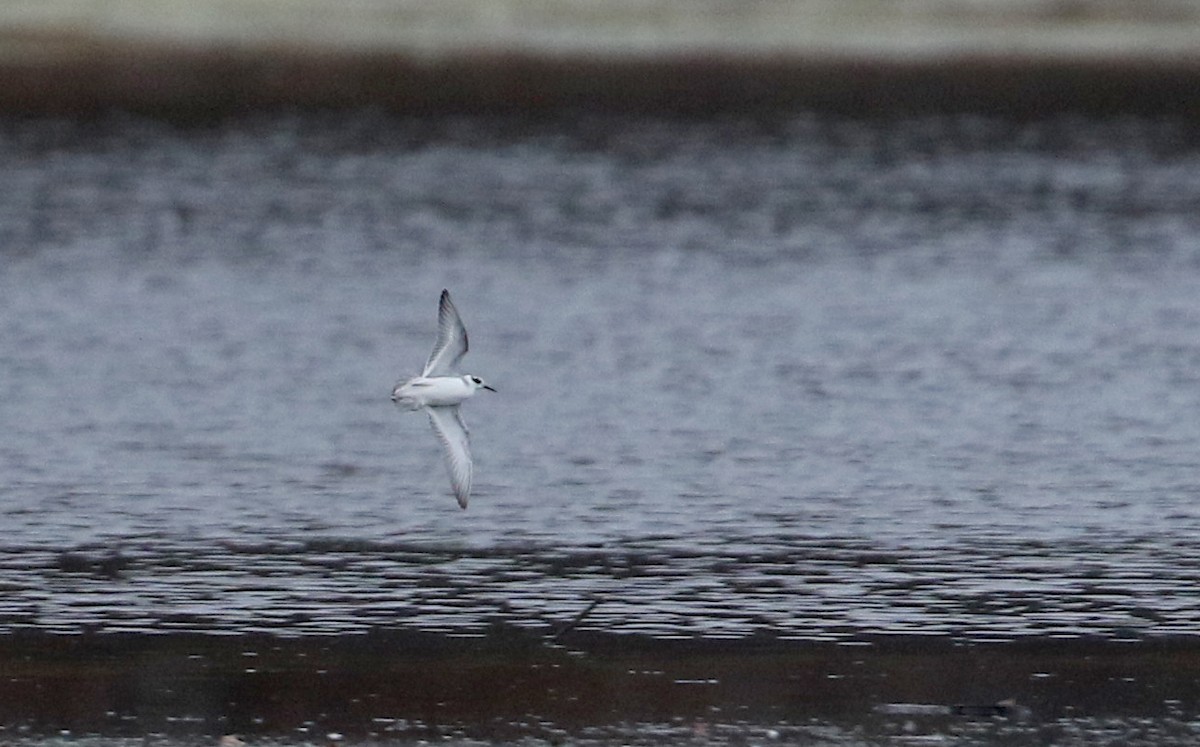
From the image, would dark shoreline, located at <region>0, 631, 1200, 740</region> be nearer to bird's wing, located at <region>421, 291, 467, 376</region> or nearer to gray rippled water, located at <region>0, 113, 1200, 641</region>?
gray rippled water, located at <region>0, 113, 1200, 641</region>

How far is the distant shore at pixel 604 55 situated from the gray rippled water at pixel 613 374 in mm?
1094

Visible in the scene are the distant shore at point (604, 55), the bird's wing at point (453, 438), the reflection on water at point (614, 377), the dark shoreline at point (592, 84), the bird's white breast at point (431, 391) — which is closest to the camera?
the bird's white breast at point (431, 391)

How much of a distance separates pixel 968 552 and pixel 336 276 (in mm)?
11408

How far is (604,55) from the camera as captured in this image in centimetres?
3491

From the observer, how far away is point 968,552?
543 inches

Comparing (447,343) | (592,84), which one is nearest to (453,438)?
(447,343)

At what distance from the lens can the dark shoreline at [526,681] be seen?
1090 cm

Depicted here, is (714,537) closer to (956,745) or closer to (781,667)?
(781,667)

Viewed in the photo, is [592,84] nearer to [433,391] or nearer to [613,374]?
[613,374]

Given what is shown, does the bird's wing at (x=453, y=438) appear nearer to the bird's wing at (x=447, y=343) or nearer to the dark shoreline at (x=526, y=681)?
the bird's wing at (x=447, y=343)

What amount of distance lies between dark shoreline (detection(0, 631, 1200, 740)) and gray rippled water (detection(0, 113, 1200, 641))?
31cm

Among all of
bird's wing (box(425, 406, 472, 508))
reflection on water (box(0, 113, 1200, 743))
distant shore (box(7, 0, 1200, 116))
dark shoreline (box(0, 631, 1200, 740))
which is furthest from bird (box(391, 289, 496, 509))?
distant shore (box(7, 0, 1200, 116))

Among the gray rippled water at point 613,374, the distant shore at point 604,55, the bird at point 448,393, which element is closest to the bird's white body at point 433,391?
the bird at point 448,393

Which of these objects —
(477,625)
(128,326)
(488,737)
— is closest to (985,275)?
(128,326)
